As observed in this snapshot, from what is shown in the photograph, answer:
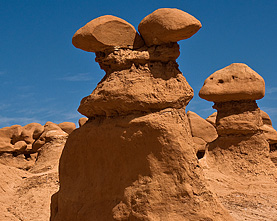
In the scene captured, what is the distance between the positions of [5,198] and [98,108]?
4.48 m

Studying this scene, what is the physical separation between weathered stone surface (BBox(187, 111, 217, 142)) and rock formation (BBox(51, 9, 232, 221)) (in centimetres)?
988

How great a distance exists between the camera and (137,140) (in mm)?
4504

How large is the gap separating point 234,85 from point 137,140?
6431 mm

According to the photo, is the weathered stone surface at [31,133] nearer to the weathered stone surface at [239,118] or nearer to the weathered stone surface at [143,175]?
the weathered stone surface at [239,118]

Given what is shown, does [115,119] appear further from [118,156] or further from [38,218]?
[38,218]

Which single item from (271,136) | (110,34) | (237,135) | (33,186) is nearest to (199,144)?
(271,136)

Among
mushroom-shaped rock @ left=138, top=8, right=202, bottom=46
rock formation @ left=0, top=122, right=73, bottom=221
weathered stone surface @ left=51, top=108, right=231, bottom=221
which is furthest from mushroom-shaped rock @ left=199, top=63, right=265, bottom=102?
weathered stone surface @ left=51, top=108, right=231, bottom=221

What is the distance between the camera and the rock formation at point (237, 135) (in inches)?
390

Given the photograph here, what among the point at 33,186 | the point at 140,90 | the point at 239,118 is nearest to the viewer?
the point at 140,90

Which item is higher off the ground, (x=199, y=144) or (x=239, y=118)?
(x=239, y=118)

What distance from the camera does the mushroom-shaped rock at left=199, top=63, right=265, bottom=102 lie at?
10.3 metres

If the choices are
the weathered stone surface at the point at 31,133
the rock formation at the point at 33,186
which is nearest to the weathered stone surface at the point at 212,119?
the rock formation at the point at 33,186

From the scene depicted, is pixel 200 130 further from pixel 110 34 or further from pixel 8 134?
pixel 110 34

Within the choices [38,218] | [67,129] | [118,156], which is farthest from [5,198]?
[67,129]
